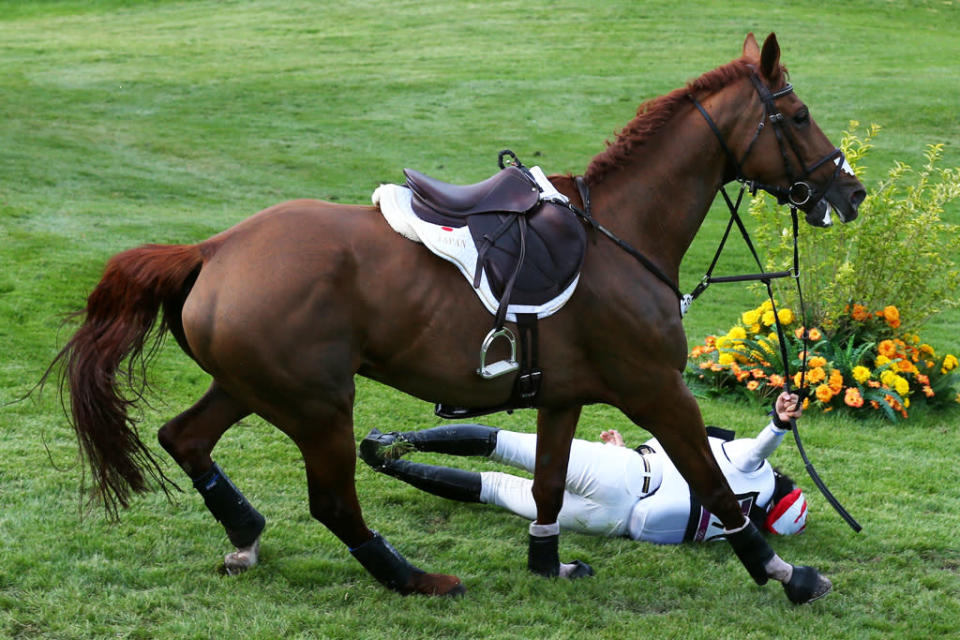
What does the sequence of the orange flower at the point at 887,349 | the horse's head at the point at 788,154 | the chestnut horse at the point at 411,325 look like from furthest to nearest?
the orange flower at the point at 887,349
the horse's head at the point at 788,154
the chestnut horse at the point at 411,325

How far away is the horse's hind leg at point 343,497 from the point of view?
13.0 ft

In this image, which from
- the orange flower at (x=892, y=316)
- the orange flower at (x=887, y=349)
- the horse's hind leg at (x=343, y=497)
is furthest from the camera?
the orange flower at (x=892, y=316)

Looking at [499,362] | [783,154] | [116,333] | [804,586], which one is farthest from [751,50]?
[116,333]

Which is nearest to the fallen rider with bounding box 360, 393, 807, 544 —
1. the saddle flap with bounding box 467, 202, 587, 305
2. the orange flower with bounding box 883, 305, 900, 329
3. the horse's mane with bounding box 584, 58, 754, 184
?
the saddle flap with bounding box 467, 202, 587, 305

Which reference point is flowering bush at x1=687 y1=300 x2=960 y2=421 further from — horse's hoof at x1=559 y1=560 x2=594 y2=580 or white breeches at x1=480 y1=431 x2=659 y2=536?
horse's hoof at x1=559 y1=560 x2=594 y2=580

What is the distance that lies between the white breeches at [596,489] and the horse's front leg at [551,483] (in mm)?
301

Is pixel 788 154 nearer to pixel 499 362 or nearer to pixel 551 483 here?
pixel 499 362

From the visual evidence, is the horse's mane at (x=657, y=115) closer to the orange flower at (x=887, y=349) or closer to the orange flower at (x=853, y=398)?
the orange flower at (x=853, y=398)

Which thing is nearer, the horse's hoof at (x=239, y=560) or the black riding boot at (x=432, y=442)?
the horse's hoof at (x=239, y=560)

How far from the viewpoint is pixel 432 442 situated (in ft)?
17.4

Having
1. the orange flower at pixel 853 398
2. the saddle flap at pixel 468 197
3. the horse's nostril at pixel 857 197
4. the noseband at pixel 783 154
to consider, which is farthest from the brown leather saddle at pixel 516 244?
the orange flower at pixel 853 398

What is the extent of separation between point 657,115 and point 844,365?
380 centimetres

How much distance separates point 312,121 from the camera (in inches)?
816

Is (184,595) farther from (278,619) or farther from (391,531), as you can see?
(391,531)
